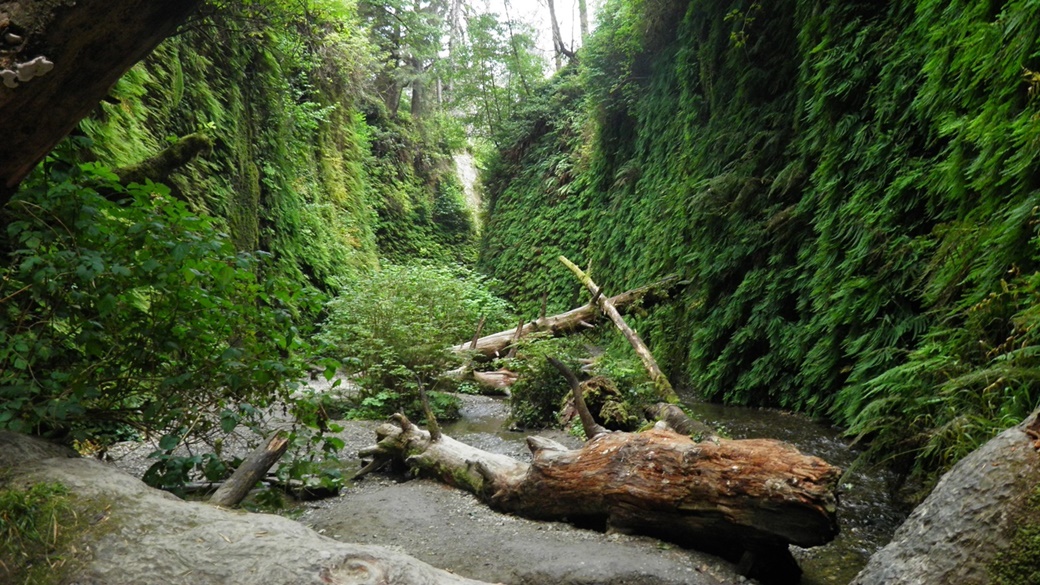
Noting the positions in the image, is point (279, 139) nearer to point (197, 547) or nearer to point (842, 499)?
point (197, 547)

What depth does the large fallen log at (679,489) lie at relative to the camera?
280 centimetres

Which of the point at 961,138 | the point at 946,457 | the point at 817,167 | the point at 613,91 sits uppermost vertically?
the point at 613,91

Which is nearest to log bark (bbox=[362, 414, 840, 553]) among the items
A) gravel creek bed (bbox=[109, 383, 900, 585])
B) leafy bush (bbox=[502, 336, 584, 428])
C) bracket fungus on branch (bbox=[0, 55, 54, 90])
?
gravel creek bed (bbox=[109, 383, 900, 585])

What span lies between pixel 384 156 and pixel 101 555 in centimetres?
2097

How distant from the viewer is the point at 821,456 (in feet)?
15.7

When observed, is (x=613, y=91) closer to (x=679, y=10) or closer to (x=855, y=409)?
(x=679, y=10)

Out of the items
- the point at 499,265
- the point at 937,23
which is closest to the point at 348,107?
the point at 499,265

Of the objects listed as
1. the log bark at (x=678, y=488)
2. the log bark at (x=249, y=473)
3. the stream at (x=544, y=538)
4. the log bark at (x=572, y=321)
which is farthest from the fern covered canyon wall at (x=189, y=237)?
the log bark at (x=572, y=321)

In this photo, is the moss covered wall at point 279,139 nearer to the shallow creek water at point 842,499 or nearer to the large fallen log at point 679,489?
the large fallen log at point 679,489

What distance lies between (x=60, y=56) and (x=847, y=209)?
6122 millimetres

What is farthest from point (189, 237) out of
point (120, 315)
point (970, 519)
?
point (970, 519)

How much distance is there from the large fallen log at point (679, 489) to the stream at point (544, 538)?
0.39ft

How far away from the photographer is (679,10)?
11.4m

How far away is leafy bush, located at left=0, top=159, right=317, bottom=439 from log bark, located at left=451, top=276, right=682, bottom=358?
6964 millimetres
